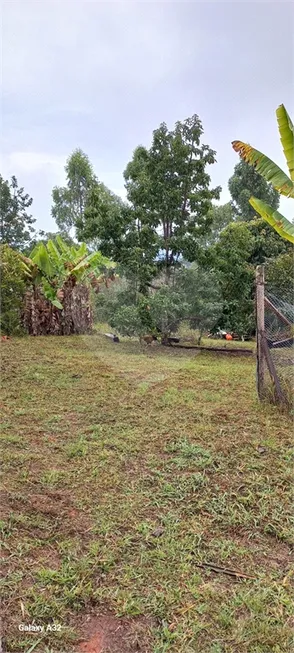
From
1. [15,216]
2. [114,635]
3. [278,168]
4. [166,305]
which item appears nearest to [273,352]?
[278,168]

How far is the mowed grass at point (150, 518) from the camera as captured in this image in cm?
88

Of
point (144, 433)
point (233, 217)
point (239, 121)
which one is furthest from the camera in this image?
point (233, 217)

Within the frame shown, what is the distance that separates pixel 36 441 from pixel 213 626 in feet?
4.00

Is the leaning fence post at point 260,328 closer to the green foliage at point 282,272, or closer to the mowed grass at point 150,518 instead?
the mowed grass at point 150,518

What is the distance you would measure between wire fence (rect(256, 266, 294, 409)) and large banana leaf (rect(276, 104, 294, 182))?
777mm

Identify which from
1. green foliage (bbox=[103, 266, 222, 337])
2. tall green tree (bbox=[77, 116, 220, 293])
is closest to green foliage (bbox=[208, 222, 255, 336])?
green foliage (bbox=[103, 266, 222, 337])

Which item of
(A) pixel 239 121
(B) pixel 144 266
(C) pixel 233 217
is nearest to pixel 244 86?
(A) pixel 239 121

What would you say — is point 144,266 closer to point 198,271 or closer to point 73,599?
point 198,271

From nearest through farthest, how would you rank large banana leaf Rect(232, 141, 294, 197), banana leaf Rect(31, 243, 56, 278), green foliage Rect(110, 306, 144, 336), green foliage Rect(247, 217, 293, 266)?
large banana leaf Rect(232, 141, 294, 197)
green foliage Rect(110, 306, 144, 336)
banana leaf Rect(31, 243, 56, 278)
green foliage Rect(247, 217, 293, 266)

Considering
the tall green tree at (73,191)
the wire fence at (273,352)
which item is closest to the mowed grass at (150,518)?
the wire fence at (273,352)

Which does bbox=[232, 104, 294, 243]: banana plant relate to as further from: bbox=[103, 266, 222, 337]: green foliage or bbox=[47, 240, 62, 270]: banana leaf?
bbox=[47, 240, 62, 270]: banana leaf

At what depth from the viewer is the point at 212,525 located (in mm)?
1255

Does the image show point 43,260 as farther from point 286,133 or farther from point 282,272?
point 286,133

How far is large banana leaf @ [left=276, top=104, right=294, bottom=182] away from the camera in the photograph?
7.59 feet
